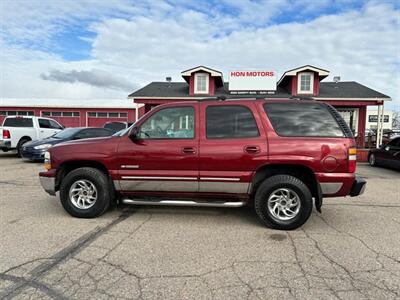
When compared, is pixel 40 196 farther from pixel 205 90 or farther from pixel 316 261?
pixel 205 90

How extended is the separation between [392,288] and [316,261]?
762mm

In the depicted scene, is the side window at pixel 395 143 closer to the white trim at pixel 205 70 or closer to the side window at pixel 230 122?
the side window at pixel 230 122

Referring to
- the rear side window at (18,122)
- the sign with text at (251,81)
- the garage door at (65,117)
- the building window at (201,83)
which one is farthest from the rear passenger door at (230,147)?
the garage door at (65,117)

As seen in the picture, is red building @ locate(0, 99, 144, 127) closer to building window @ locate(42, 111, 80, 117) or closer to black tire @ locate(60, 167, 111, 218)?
building window @ locate(42, 111, 80, 117)

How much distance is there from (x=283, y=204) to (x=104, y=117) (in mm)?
28284

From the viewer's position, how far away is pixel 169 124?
4.70 metres

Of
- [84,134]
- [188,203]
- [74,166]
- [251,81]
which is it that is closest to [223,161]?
[188,203]

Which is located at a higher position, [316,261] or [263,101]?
[263,101]

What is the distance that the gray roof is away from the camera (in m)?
19.6

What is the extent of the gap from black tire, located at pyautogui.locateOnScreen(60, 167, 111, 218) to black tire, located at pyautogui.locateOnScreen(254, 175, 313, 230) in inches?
94.4

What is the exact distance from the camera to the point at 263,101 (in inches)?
182

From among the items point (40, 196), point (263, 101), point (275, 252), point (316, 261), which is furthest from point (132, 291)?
point (40, 196)

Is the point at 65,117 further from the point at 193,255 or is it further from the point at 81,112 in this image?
the point at 193,255

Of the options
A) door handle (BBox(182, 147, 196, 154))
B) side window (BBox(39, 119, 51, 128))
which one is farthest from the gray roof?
door handle (BBox(182, 147, 196, 154))
